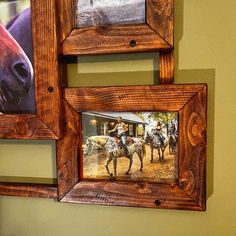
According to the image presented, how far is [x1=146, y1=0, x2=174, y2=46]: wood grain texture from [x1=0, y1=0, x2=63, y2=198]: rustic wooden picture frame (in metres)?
0.20

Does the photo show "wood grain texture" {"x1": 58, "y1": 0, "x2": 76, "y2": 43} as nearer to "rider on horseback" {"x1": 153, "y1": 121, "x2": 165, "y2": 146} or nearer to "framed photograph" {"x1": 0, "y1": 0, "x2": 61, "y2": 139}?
"framed photograph" {"x1": 0, "y1": 0, "x2": 61, "y2": 139}

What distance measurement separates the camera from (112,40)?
0.55 m

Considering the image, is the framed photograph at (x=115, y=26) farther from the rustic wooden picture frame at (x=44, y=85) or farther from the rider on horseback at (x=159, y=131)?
the rider on horseback at (x=159, y=131)

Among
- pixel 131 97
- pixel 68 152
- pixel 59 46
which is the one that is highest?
pixel 59 46

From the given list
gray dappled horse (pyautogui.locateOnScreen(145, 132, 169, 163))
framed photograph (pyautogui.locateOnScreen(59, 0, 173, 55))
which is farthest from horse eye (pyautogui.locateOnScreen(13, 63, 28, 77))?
gray dappled horse (pyautogui.locateOnScreen(145, 132, 169, 163))

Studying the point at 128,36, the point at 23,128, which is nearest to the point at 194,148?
the point at 128,36

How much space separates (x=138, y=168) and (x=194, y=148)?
127mm

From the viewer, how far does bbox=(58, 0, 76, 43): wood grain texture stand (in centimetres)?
57

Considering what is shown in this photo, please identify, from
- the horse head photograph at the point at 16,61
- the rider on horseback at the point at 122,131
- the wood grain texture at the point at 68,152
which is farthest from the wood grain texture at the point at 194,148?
the horse head photograph at the point at 16,61

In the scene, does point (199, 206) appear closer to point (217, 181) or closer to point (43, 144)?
point (217, 181)

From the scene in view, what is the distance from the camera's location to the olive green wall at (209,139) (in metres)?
0.54

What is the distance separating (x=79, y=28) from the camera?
1.86ft

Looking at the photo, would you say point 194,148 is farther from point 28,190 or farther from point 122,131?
point 28,190

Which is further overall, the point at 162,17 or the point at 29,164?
the point at 29,164
